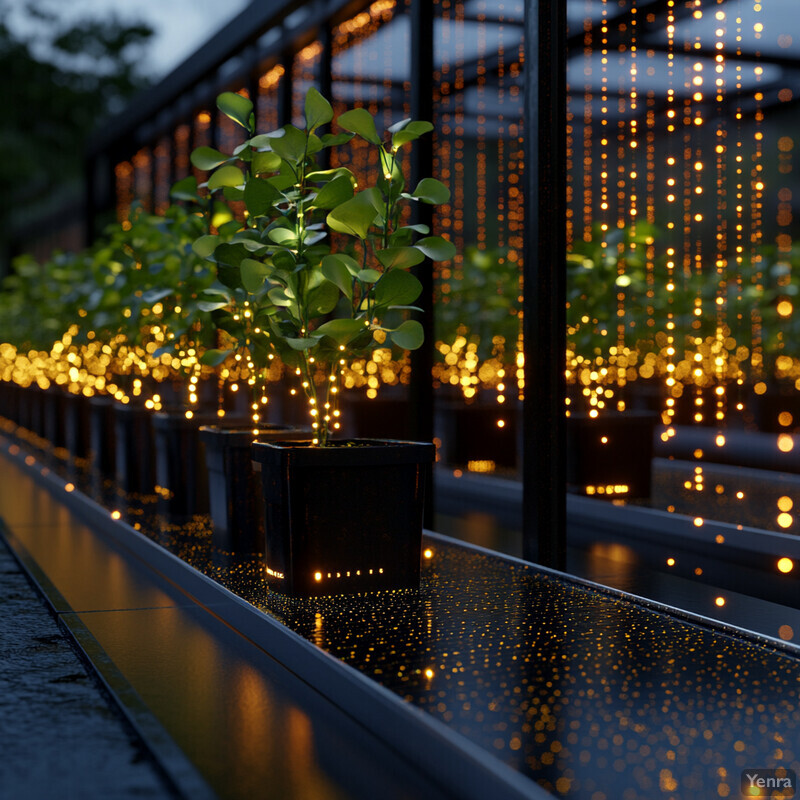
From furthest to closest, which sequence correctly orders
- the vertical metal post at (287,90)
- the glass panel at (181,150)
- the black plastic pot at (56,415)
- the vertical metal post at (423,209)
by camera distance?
the glass panel at (181,150), the black plastic pot at (56,415), the vertical metal post at (287,90), the vertical metal post at (423,209)

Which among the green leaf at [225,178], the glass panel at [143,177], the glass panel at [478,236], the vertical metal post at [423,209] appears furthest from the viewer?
the glass panel at [143,177]

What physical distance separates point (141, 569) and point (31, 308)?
5.97 m

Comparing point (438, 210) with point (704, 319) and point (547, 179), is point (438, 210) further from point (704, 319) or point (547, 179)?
point (547, 179)

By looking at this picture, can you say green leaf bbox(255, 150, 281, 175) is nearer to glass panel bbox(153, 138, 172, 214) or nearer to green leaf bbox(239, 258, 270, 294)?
green leaf bbox(239, 258, 270, 294)

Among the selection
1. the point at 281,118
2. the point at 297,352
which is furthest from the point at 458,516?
the point at 281,118

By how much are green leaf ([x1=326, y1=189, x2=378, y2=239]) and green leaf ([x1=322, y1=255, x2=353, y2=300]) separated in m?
0.08

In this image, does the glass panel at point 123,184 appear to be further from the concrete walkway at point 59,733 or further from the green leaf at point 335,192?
the concrete walkway at point 59,733

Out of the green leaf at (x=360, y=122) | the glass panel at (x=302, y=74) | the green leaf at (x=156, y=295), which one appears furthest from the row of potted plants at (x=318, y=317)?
the glass panel at (x=302, y=74)

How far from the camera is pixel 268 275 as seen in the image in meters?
3.06

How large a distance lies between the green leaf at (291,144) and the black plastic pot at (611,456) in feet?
7.88

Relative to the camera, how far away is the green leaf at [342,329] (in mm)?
2924

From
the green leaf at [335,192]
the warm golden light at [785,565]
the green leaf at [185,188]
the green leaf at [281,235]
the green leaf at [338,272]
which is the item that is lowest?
the warm golden light at [785,565]

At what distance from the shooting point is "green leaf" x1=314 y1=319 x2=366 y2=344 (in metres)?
2.92

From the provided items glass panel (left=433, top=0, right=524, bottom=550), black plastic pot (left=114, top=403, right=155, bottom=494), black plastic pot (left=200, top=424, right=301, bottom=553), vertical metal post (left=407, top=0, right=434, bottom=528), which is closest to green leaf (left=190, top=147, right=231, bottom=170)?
black plastic pot (left=200, top=424, right=301, bottom=553)
